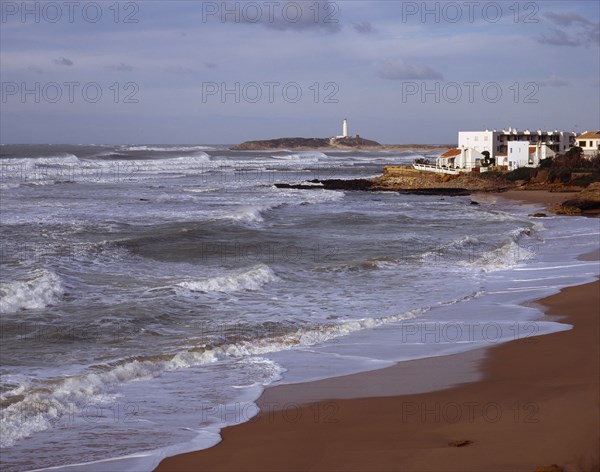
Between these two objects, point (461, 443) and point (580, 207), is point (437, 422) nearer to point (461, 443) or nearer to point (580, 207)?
point (461, 443)

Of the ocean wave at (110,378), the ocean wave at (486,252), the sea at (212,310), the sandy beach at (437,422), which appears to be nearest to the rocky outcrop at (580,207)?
the sea at (212,310)

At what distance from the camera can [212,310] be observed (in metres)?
14.4

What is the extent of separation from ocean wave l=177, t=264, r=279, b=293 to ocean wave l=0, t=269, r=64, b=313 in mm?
2405

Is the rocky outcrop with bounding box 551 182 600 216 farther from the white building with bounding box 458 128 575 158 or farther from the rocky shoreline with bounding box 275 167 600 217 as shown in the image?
the white building with bounding box 458 128 575 158

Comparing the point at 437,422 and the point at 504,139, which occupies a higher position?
the point at 504,139

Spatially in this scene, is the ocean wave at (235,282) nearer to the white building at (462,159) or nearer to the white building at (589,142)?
the white building at (462,159)

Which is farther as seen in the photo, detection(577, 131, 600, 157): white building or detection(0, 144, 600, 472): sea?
detection(577, 131, 600, 157): white building

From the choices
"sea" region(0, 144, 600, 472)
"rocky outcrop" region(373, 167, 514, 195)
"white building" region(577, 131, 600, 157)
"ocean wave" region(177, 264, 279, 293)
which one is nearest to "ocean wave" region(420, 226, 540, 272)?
"sea" region(0, 144, 600, 472)

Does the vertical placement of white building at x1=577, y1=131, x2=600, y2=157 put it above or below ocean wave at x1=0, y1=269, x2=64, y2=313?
above

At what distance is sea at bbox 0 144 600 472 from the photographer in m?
8.41

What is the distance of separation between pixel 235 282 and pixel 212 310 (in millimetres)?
2524

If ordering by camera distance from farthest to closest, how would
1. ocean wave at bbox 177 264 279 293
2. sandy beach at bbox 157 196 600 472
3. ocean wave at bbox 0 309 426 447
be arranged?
ocean wave at bbox 177 264 279 293 < ocean wave at bbox 0 309 426 447 < sandy beach at bbox 157 196 600 472

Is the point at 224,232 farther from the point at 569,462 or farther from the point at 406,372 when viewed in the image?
the point at 569,462

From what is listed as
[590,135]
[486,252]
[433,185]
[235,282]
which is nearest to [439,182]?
[433,185]
